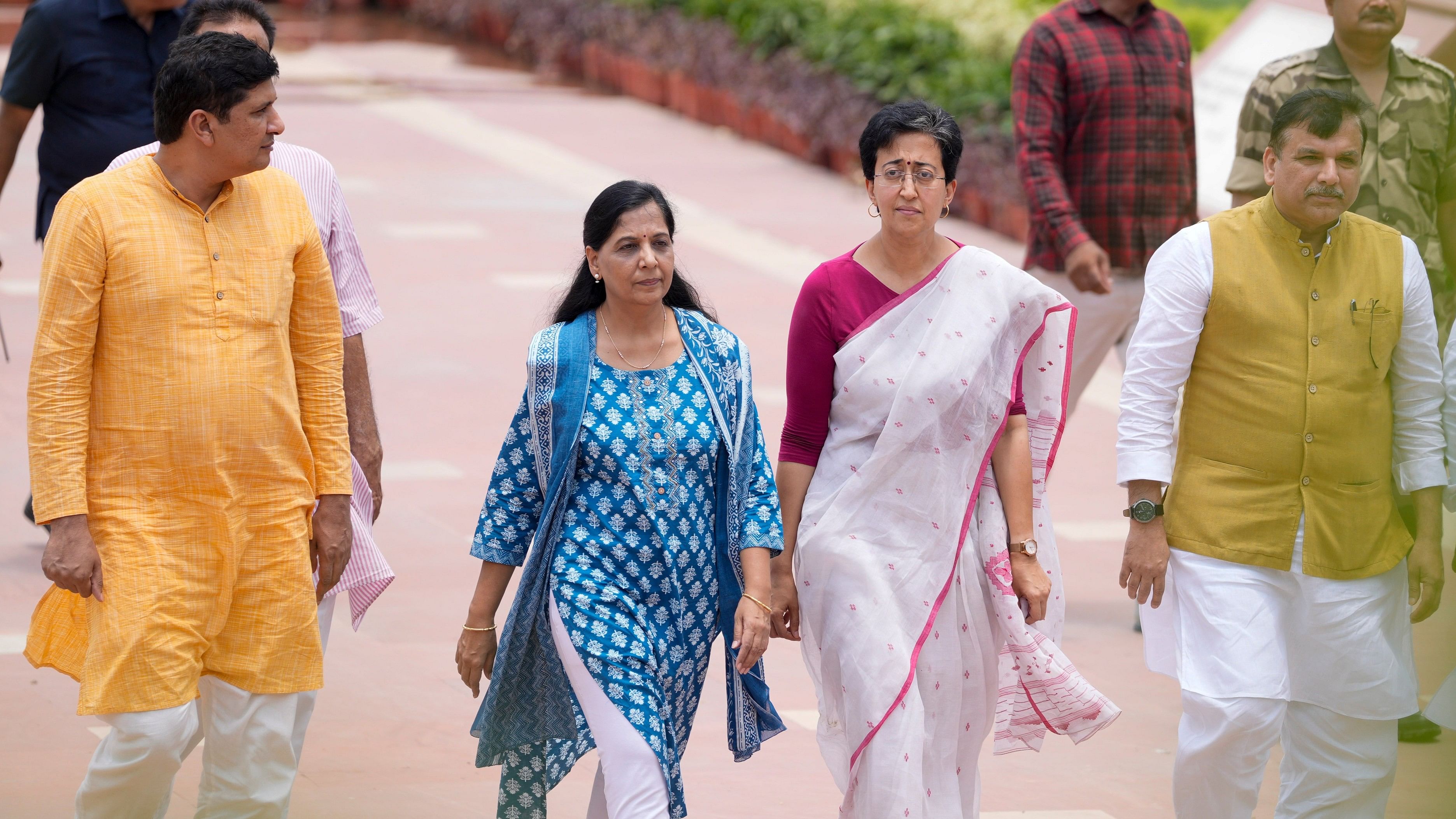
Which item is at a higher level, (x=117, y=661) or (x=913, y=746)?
(x=117, y=661)

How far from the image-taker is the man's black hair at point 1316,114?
418 centimetres

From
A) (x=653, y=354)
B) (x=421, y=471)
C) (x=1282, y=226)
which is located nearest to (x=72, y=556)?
(x=653, y=354)

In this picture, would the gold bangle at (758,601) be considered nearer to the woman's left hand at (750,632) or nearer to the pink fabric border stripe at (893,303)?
the woman's left hand at (750,632)

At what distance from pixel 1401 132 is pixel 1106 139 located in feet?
4.65

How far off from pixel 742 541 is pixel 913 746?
0.60 meters

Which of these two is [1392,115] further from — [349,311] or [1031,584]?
[349,311]

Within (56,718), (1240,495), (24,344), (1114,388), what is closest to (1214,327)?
(1240,495)

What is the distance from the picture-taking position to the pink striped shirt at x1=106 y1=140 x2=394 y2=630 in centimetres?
443

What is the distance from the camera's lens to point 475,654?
4148mm

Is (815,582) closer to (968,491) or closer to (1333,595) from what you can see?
(968,491)

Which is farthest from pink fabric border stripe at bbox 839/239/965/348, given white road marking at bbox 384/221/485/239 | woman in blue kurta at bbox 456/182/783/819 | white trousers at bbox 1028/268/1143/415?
white road marking at bbox 384/221/485/239

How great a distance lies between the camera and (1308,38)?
10055 mm

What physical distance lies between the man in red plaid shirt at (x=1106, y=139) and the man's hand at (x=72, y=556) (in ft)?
12.5

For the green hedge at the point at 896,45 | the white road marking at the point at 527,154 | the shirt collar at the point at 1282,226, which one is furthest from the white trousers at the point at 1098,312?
the green hedge at the point at 896,45
